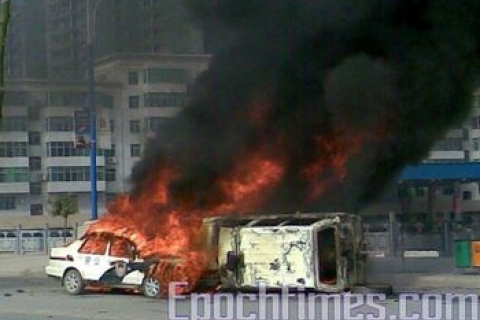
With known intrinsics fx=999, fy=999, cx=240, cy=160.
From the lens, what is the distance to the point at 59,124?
2970cm

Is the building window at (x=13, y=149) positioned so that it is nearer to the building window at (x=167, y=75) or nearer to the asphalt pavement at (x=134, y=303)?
the building window at (x=167, y=75)

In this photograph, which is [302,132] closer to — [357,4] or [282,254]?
[357,4]

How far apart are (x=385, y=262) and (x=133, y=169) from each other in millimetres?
6294

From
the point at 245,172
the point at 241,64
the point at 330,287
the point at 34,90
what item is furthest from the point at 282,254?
the point at 34,90

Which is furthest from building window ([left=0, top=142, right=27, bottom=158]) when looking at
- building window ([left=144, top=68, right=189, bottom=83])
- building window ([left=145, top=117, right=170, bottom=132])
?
building window ([left=145, top=117, right=170, bottom=132])

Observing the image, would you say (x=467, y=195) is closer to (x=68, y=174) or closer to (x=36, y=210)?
(x=68, y=174)

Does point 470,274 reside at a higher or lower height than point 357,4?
lower

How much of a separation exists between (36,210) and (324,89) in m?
22.6

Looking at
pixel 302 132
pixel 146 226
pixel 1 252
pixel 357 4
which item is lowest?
pixel 1 252

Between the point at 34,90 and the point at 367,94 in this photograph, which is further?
the point at 34,90

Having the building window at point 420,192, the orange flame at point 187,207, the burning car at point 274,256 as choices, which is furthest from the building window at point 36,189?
the burning car at point 274,256

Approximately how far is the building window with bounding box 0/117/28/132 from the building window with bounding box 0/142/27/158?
18.2 feet

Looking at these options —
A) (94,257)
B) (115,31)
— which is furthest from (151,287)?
(115,31)

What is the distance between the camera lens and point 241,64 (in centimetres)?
2131
